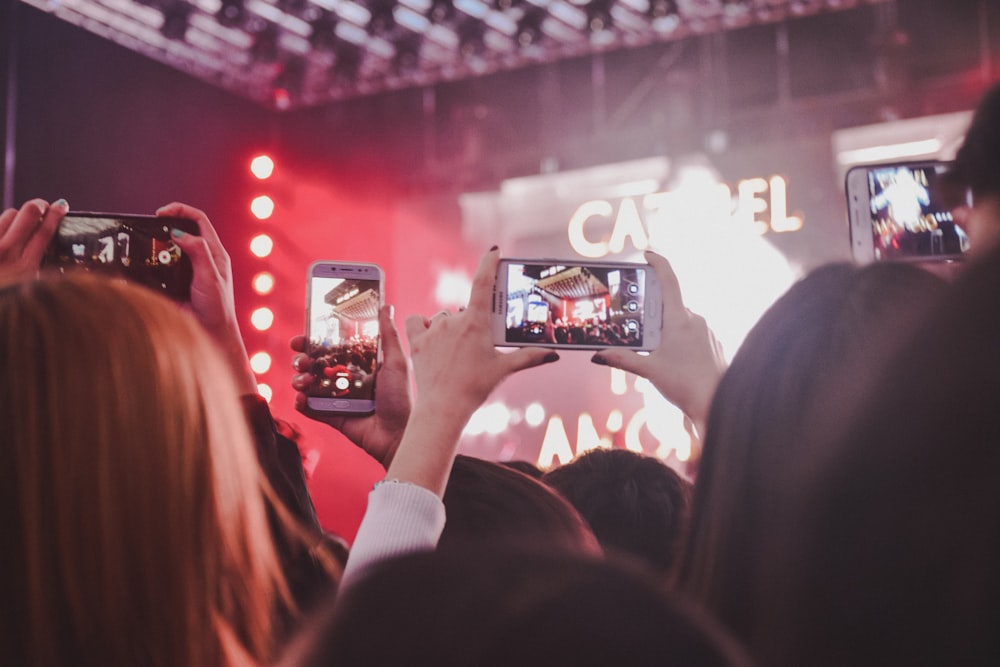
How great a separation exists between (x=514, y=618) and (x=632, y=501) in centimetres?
129

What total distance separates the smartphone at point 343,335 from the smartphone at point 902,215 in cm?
82

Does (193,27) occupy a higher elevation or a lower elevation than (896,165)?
higher

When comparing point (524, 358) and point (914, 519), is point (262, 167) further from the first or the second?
point (914, 519)

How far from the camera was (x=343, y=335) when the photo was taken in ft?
5.45

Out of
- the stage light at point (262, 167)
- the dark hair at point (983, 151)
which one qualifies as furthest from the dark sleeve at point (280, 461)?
the stage light at point (262, 167)

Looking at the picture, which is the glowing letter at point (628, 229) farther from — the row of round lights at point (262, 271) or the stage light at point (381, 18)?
the row of round lights at point (262, 271)

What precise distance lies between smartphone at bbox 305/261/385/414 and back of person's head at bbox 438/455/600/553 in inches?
13.7

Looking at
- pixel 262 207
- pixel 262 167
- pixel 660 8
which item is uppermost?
pixel 660 8

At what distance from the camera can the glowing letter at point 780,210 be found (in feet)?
17.3

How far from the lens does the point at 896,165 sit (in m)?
1.62

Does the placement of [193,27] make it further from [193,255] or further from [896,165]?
[896,165]

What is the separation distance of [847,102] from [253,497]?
16.8 feet

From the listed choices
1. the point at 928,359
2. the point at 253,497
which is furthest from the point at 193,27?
the point at 928,359

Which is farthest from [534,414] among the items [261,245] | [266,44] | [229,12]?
[229,12]
